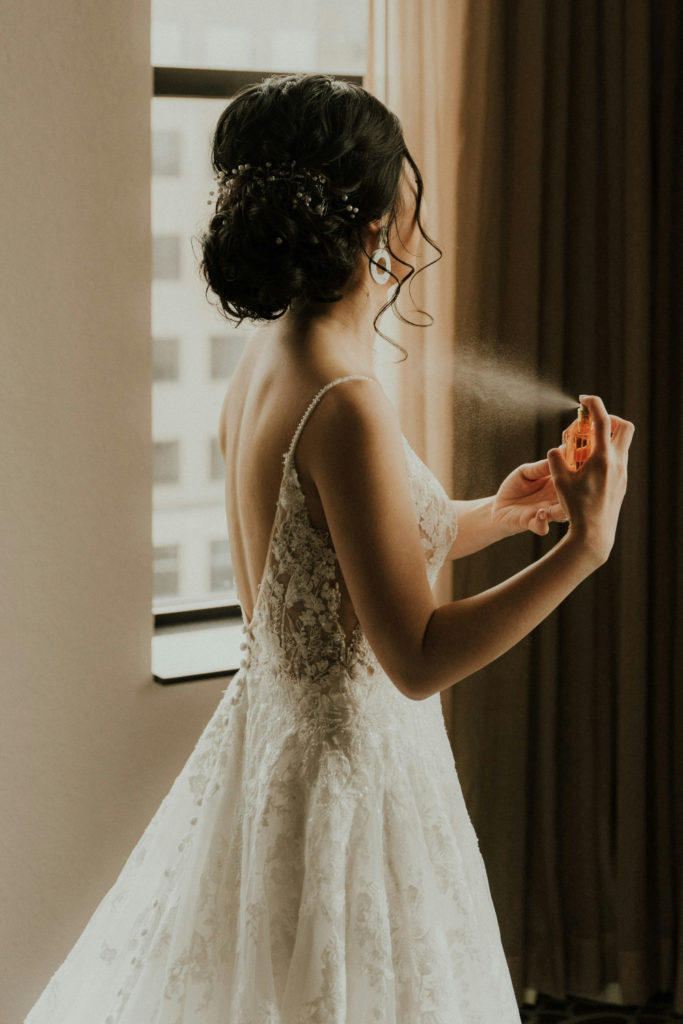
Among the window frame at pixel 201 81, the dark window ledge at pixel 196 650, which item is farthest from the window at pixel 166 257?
the dark window ledge at pixel 196 650

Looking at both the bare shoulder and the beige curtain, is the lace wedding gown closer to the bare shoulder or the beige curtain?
the bare shoulder

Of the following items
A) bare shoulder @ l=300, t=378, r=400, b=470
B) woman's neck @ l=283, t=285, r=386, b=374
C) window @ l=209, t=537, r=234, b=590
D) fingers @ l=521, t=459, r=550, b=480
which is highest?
woman's neck @ l=283, t=285, r=386, b=374

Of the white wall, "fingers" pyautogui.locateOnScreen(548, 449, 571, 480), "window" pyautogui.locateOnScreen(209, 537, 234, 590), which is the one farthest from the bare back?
"window" pyautogui.locateOnScreen(209, 537, 234, 590)

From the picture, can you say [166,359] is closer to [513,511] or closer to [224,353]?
[224,353]

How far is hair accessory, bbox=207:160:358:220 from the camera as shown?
3.80 feet

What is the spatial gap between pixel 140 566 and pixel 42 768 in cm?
37

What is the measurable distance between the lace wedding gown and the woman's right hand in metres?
0.20

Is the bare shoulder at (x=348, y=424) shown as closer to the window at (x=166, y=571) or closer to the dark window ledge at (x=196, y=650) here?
the dark window ledge at (x=196, y=650)

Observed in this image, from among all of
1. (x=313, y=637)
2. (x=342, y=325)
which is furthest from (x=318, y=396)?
(x=313, y=637)

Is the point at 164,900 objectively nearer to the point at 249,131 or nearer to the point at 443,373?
the point at 249,131

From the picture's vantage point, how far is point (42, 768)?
181 cm

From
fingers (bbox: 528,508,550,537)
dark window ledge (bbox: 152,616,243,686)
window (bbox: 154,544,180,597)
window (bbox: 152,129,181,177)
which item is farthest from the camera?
window (bbox: 154,544,180,597)

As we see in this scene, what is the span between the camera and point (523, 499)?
1.53 metres

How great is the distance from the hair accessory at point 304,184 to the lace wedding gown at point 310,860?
9.8 inches
